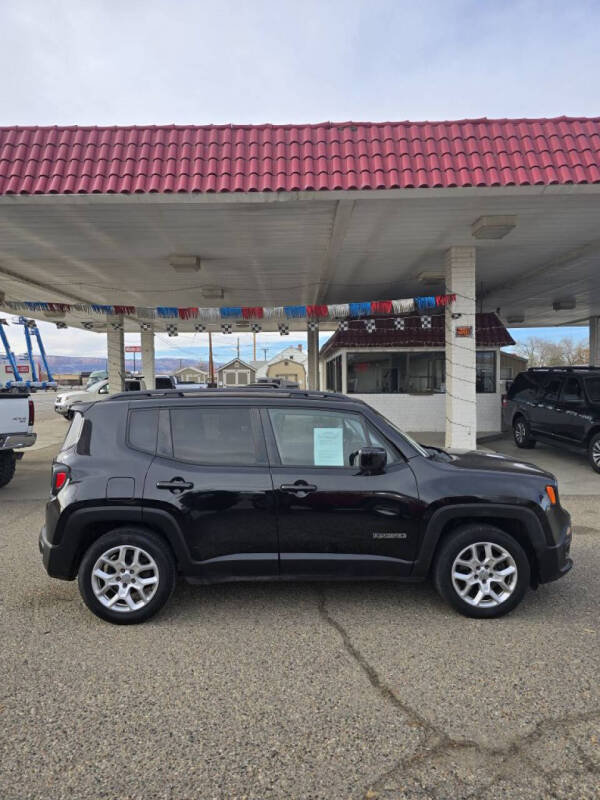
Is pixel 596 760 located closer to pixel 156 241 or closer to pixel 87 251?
pixel 156 241

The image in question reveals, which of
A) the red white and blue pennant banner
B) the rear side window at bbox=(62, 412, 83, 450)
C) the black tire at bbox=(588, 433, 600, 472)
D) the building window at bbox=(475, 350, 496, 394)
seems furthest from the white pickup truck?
the building window at bbox=(475, 350, 496, 394)

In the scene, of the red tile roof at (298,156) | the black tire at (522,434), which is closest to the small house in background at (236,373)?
the black tire at (522,434)

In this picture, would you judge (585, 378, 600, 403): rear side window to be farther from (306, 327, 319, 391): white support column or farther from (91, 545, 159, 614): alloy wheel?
(306, 327, 319, 391): white support column

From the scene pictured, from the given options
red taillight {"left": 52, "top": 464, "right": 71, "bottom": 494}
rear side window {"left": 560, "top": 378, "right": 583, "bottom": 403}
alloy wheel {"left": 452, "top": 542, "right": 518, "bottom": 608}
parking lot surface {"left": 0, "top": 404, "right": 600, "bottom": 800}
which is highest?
rear side window {"left": 560, "top": 378, "right": 583, "bottom": 403}

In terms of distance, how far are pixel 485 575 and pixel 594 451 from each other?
6.55m

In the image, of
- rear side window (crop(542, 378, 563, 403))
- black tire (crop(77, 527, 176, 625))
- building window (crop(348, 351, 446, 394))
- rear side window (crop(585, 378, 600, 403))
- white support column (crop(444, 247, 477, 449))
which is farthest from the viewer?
building window (crop(348, 351, 446, 394))

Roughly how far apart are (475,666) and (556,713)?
50 centimetres

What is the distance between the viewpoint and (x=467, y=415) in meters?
9.52

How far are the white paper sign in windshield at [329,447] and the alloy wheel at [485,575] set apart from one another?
3.68ft

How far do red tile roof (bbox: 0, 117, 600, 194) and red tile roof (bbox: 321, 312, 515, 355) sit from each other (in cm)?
736

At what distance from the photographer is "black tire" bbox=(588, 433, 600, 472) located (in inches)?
348

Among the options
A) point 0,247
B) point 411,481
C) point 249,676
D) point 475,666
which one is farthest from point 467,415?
point 0,247

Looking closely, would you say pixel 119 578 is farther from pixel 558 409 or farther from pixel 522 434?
pixel 522 434

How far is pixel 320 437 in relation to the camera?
3.81 meters
